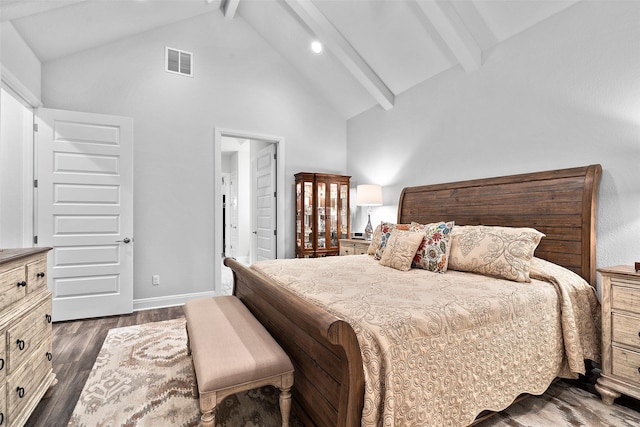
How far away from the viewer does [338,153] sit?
5.29 meters

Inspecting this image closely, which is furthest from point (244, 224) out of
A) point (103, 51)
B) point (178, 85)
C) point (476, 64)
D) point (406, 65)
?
point (476, 64)

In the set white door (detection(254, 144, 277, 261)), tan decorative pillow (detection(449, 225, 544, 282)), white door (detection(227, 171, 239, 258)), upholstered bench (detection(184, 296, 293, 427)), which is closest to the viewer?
upholstered bench (detection(184, 296, 293, 427))

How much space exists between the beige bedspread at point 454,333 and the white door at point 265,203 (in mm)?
2680

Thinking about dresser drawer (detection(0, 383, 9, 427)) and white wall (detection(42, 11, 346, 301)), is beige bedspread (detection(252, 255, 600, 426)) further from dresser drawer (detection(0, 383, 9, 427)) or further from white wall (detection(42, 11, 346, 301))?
white wall (detection(42, 11, 346, 301))

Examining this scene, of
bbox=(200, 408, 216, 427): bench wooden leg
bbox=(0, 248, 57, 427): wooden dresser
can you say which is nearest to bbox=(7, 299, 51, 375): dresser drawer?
bbox=(0, 248, 57, 427): wooden dresser

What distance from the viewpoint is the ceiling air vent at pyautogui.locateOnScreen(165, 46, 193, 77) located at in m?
4.05

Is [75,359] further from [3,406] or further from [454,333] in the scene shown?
[454,333]

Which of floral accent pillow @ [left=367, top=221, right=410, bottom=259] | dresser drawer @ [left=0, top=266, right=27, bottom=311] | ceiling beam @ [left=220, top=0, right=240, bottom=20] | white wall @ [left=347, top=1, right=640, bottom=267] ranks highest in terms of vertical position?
ceiling beam @ [left=220, top=0, right=240, bottom=20]

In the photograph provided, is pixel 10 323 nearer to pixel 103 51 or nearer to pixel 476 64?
pixel 103 51

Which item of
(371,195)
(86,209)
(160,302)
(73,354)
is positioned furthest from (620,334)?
(86,209)

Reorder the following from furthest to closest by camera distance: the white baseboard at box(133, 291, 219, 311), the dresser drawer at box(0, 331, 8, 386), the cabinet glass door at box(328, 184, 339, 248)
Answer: the cabinet glass door at box(328, 184, 339, 248), the white baseboard at box(133, 291, 219, 311), the dresser drawer at box(0, 331, 8, 386)

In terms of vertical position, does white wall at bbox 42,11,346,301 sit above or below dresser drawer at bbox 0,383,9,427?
above

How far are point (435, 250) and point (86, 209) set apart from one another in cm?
362

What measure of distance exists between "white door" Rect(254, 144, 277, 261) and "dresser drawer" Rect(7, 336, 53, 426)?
10.2ft
